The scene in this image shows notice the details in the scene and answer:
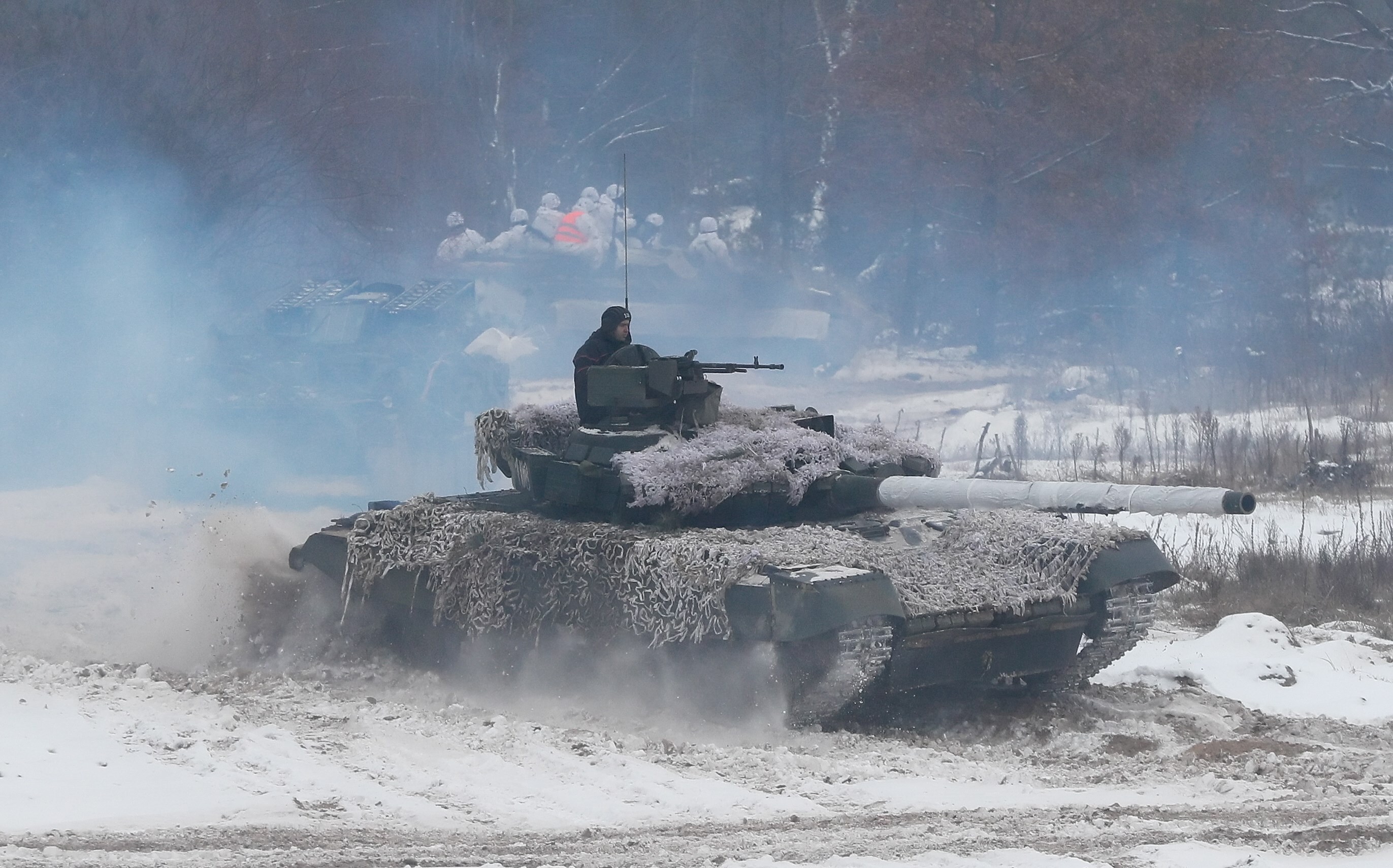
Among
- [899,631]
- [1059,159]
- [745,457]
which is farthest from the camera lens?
[1059,159]

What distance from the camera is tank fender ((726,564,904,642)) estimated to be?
25.3ft

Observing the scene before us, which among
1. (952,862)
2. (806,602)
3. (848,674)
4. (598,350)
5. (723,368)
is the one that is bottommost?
(952,862)

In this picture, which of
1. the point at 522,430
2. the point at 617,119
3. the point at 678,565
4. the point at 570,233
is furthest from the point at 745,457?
the point at 617,119

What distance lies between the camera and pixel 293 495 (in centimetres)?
1933

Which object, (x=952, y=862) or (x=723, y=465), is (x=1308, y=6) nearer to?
(x=723, y=465)

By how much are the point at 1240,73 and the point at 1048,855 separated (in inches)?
934

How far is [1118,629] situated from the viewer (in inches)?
357

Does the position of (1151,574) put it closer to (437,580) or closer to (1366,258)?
(437,580)

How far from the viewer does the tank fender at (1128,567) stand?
8.77m

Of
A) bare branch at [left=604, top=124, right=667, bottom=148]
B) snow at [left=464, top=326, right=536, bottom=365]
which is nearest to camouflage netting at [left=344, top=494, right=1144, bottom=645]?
snow at [left=464, top=326, right=536, bottom=365]

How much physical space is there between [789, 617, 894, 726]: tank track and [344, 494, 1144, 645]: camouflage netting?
0.33 meters

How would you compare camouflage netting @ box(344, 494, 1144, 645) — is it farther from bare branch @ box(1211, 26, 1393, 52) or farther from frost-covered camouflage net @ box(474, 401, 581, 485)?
bare branch @ box(1211, 26, 1393, 52)

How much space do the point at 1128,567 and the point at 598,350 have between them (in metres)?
3.96

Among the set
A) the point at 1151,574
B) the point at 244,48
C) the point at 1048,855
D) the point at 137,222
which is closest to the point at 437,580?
the point at 1151,574
